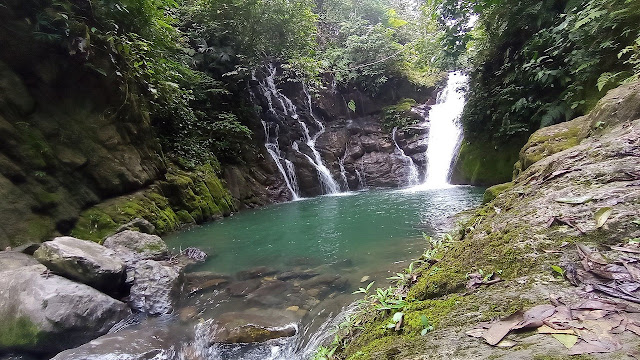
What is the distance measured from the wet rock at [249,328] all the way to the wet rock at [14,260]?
2428 millimetres

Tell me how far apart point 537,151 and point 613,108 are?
6.58 ft

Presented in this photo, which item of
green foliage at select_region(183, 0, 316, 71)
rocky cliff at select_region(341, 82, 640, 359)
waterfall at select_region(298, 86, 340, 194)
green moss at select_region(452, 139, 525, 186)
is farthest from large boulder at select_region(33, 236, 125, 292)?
waterfall at select_region(298, 86, 340, 194)

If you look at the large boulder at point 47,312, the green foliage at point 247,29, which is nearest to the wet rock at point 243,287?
the large boulder at point 47,312

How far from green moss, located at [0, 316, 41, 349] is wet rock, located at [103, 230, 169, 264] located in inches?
80.4

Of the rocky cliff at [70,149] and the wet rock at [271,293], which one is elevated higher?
the rocky cliff at [70,149]

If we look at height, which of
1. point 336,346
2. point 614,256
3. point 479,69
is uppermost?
point 479,69

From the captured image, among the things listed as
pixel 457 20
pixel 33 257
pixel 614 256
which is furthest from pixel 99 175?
pixel 457 20

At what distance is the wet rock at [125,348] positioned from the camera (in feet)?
10.5

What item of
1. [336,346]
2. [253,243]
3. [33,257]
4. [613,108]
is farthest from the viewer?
[253,243]

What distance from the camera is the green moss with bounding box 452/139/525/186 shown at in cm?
1073

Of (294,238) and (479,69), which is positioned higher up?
(479,69)

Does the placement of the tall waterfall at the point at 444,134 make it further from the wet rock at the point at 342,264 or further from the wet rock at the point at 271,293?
the wet rock at the point at 271,293

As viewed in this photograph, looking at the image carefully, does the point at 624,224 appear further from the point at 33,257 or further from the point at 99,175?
the point at 99,175

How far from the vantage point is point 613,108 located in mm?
3881
